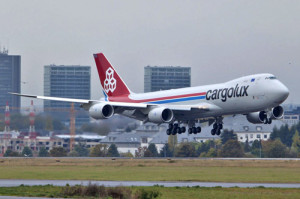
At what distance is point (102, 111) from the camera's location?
268 ft

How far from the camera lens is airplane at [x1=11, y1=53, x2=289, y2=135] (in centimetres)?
7394

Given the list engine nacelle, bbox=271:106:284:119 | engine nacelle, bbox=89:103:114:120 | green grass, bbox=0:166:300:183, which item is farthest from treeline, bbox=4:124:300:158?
green grass, bbox=0:166:300:183

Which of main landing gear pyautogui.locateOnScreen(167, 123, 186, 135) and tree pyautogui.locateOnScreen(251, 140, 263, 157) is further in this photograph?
tree pyautogui.locateOnScreen(251, 140, 263, 157)

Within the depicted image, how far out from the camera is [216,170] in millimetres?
72438

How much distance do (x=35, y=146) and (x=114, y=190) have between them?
96.4 meters

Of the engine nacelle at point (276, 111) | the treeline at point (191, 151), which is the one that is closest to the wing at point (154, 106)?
the engine nacelle at point (276, 111)

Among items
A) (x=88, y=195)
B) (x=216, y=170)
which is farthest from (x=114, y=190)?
(x=216, y=170)

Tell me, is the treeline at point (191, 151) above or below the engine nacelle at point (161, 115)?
below

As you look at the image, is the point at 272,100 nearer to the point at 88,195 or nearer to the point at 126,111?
the point at 126,111

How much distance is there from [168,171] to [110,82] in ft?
83.9

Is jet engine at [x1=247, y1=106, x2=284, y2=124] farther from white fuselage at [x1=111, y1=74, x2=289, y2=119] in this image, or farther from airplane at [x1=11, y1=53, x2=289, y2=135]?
white fuselage at [x1=111, y1=74, x2=289, y2=119]

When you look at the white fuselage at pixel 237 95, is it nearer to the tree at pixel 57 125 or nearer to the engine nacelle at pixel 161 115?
the engine nacelle at pixel 161 115

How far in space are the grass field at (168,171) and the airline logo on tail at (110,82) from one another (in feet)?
38.6

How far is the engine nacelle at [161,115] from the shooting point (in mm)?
80875
